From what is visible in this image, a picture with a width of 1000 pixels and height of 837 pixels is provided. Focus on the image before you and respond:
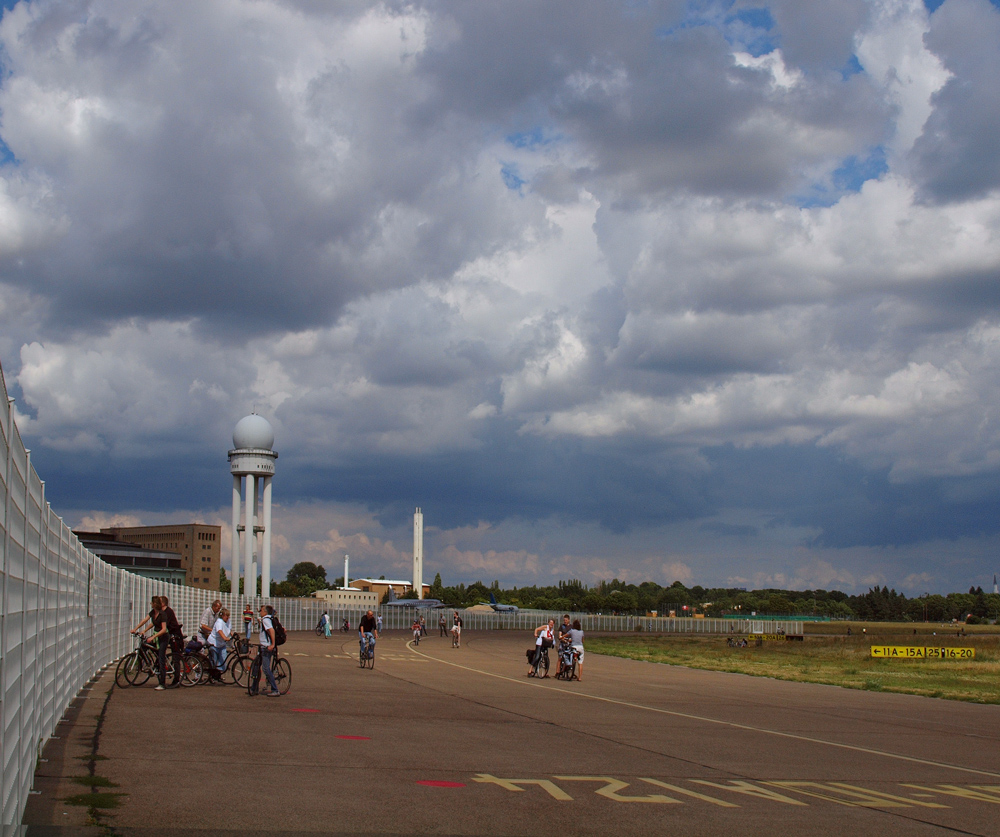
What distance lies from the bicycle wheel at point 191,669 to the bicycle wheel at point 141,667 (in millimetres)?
805

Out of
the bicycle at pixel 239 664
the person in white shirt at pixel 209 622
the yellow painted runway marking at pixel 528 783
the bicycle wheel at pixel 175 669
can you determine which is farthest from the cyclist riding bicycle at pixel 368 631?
the yellow painted runway marking at pixel 528 783

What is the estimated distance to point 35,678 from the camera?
33.3 feet

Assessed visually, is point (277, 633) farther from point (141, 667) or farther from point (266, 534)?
point (266, 534)

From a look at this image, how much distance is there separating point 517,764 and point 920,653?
48771 mm

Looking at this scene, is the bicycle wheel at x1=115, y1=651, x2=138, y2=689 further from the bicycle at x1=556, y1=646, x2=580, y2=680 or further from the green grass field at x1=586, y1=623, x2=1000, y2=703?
the green grass field at x1=586, y1=623, x2=1000, y2=703

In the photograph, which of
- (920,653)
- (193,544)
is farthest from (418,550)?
(920,653)

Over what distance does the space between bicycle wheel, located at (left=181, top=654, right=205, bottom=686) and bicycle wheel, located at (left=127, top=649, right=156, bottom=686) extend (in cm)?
81

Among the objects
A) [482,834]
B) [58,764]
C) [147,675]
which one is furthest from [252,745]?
[147,675]

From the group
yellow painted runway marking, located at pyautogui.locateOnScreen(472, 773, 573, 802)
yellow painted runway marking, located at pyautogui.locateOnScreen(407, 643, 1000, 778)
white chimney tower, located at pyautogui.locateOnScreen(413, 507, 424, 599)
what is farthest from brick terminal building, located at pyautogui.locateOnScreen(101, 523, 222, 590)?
yellow painted runway marking, located at pyautogui.locateOnScreen(472, 773, 573, 802)

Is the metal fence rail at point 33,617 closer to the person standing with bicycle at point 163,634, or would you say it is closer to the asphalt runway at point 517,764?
the asphalt runway at point 517,764

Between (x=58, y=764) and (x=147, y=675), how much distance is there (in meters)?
12.1

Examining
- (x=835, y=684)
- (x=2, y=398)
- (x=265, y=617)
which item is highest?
(x=2, y=398)

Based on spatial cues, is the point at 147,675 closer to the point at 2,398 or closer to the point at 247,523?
the point at 2,398

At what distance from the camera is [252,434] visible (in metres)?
101
